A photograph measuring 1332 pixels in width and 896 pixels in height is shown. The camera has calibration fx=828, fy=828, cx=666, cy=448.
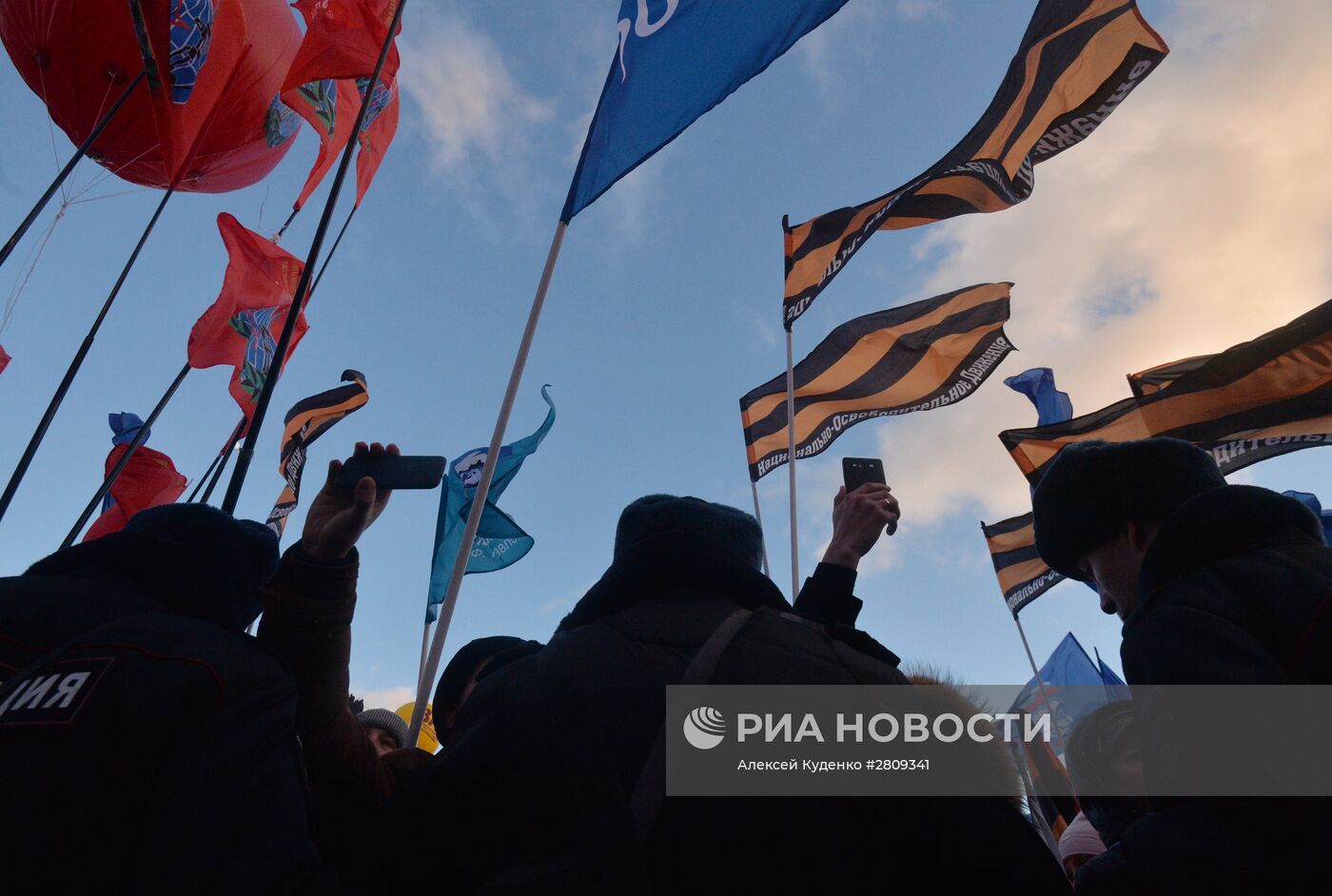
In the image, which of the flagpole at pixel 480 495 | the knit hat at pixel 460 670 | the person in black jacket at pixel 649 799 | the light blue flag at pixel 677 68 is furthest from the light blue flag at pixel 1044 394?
the person in black jacket at pixel 649 799

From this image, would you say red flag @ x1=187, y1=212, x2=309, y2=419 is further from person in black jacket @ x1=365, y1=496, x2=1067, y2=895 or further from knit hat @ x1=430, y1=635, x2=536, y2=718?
person in black jacket @ x1=365, y1=496, x2=1067, y2=895

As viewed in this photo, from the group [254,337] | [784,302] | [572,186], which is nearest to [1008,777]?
[572,186]

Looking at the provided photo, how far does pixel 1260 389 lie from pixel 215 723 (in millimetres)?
5790

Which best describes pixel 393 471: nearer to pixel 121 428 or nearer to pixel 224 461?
pixel 224 461

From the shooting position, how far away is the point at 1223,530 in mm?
1723

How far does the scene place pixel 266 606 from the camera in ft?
6.56

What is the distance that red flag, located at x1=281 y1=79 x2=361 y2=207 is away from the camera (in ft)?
26.2

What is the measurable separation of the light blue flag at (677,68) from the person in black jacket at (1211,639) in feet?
11.2

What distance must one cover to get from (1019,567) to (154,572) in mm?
8584

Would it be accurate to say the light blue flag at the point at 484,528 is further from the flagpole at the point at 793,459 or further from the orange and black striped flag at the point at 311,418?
the flagpole at the point at 793,459

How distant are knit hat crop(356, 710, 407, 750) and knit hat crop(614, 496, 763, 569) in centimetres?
195

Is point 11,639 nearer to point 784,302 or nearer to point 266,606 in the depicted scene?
point 266,606

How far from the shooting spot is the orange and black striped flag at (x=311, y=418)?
18.9 feet

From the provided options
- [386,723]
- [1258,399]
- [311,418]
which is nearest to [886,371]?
[1258,399]
